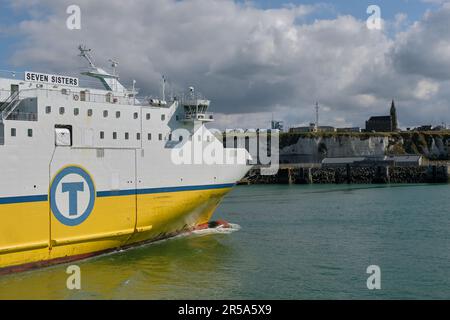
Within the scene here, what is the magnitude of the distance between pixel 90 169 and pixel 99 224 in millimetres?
2008

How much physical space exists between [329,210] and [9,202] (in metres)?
22.2

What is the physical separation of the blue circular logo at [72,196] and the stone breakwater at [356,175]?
47062mm

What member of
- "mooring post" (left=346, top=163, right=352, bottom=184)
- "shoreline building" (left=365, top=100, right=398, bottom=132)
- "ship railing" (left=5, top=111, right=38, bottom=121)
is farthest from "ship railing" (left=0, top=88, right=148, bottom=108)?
"shoreline building" (left=365, top=100, right=398, bottom=132)

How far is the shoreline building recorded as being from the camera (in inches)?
4456

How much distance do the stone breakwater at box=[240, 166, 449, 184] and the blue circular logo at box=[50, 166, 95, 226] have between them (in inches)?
1853

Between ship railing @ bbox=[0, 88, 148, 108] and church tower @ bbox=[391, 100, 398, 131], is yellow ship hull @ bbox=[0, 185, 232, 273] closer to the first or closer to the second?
ship railing @ bbox=[0, 88, 148, 108]

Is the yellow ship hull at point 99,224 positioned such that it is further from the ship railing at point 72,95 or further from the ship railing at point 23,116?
the ship railing at point 72,95

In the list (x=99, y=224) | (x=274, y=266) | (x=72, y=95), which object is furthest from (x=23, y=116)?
(x=274, y=266)

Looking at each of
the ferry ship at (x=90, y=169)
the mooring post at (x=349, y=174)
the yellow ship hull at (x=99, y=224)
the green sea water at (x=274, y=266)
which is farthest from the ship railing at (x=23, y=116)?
the mooring post at (x=349, y=174)

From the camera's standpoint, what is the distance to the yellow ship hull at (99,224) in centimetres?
1484

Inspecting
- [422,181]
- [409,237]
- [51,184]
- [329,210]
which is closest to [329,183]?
[422,181]

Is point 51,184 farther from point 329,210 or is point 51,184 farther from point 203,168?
point 329,210

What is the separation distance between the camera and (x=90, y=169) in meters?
16.7

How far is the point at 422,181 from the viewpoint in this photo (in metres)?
64.1
